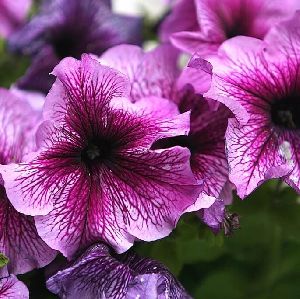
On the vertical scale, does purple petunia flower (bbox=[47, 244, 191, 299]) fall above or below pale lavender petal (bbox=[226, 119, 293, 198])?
below

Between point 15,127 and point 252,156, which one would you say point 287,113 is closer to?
point 252,156

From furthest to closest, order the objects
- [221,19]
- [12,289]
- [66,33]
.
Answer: [66,33], [221,19], [12,289]

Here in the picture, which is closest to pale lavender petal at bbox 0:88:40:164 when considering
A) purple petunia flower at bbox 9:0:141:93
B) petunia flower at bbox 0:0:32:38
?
purple petunia flower at bbox 9:0:141:93

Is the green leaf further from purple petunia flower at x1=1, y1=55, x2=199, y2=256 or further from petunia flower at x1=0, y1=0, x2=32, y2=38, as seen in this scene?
petunia flower at x1=0, y1=0, x2=32, y2=38

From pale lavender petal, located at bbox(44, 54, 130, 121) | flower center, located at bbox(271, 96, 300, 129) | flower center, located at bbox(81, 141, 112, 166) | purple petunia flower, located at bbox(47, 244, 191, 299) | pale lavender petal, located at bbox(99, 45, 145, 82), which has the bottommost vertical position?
purple petunia flower, located at bbox(47, 244, 191, 299)

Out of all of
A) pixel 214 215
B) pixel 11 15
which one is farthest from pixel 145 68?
pixel 11 15

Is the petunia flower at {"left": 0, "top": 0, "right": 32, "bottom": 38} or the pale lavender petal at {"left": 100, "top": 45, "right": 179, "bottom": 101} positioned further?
the petunia flower at {"left": 0, "top": 0, "right": 32, "bottom": 38}

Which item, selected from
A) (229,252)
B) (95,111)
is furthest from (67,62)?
(229,252)

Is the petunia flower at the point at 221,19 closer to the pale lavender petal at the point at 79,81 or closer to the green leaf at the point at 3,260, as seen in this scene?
the pale lavender petal at the point at 79,81
